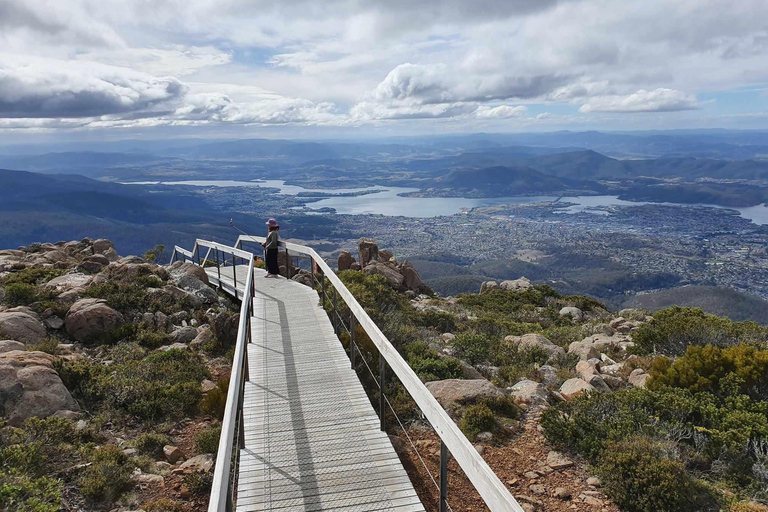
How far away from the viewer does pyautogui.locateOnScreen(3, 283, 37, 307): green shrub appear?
36.5 feet

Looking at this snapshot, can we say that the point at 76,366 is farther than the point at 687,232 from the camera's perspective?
No

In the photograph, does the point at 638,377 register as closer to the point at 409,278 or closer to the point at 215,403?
the point at 215,403

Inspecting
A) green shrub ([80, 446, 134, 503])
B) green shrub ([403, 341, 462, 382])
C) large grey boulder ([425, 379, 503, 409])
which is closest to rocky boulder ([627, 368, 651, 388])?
large grey boulder ([425, 379, 503, 409])

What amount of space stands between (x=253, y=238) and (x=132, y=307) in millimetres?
4457

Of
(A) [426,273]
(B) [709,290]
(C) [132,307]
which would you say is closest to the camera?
(C) [132,307]

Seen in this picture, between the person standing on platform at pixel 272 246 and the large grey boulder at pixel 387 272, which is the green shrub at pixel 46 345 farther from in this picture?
the large grey boulder at pixel 387 272

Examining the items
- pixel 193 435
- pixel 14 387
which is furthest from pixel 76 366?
pixel 193 435

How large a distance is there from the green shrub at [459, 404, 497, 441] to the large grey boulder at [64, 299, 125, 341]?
332 inches

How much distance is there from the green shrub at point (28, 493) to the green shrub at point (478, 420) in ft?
14.6

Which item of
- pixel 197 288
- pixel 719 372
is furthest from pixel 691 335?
pixel 197 288

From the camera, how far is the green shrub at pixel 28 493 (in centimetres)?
430

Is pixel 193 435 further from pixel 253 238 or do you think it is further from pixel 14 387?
pixel 253 238

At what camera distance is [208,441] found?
6.14 m

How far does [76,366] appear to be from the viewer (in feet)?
25.5
